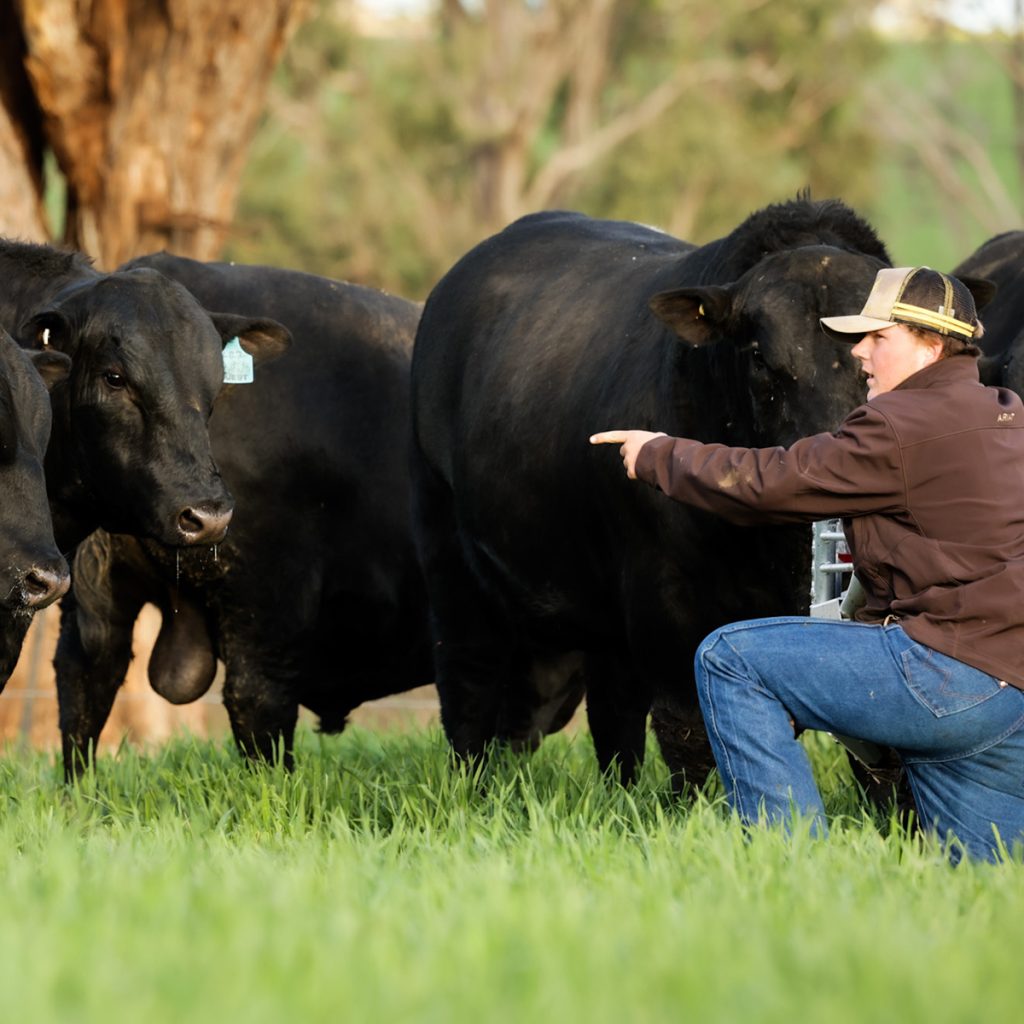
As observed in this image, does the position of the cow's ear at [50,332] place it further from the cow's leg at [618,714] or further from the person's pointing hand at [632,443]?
the cow's leg at [618,714]

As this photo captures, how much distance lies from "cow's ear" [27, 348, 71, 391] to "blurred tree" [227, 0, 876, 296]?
2256 centimetres

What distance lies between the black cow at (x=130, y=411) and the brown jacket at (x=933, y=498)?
2324mm

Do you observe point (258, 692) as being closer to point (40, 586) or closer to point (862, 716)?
point (40, 586)

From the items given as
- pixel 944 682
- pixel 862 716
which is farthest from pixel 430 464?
pixel 944 682

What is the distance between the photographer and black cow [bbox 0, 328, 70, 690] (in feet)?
18.3

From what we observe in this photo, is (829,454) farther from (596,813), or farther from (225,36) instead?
(225,36)

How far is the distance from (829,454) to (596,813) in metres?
1.36

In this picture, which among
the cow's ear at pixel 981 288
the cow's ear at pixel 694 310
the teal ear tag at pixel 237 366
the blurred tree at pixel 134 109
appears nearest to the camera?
the cow's ear at pixel 694 310

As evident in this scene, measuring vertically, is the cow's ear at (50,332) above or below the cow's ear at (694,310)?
below

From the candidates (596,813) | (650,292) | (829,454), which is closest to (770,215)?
(650,292)

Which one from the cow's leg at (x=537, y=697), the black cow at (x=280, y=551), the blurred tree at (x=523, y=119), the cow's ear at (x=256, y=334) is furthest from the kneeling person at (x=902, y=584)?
the blurred tree at (x=523, y=119)

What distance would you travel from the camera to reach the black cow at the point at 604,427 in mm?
5895

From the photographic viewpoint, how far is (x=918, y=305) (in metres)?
4.88

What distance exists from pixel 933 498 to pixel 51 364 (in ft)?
10.0
